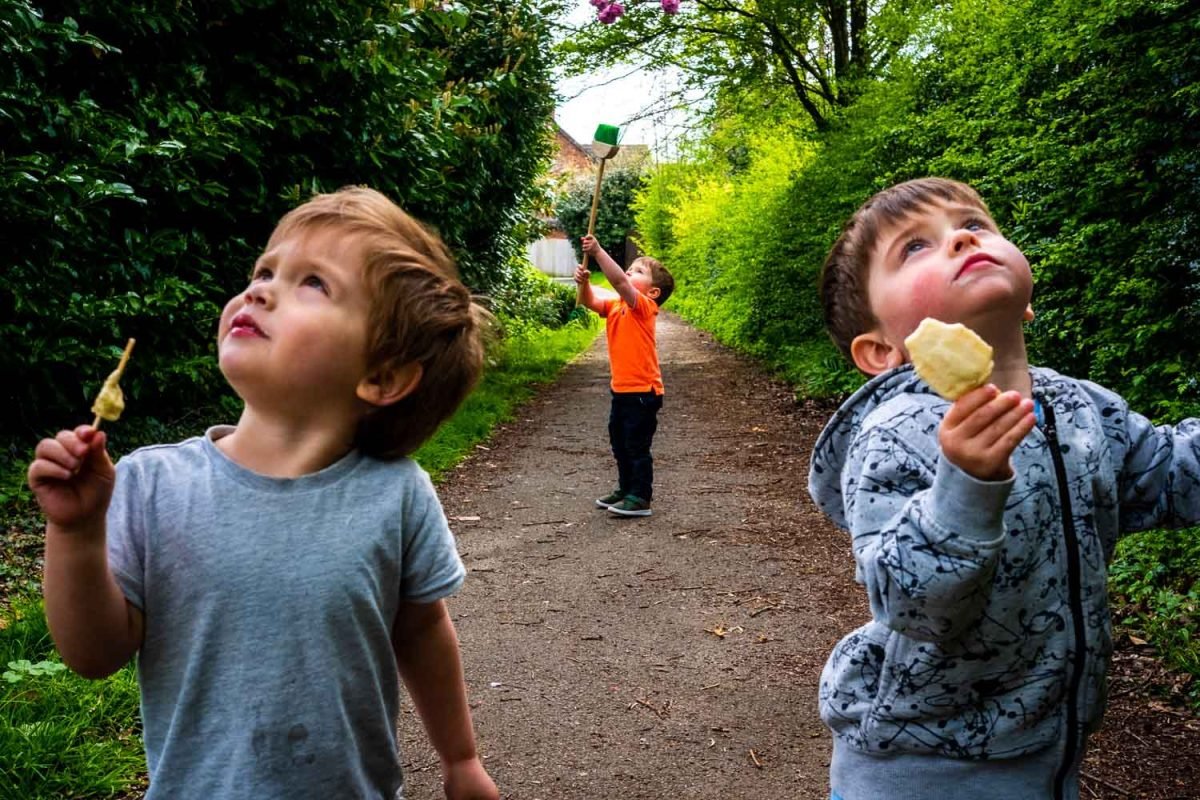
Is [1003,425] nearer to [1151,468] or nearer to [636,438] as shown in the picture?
[1151,468]

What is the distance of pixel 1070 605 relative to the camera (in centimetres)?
155

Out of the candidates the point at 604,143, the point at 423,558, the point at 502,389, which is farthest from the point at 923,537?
the point at 502,389

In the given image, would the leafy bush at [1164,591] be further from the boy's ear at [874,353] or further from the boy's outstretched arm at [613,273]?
the boy's outstretched arm at [613,273]

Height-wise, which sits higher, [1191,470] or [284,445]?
[284,445]

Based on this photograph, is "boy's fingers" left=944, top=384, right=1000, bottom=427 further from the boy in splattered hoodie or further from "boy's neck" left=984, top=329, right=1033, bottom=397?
"boy's neck" left=984, top=329, right=1033, bottom=397

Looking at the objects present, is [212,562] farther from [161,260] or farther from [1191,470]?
[161,260]

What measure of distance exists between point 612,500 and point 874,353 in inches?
214

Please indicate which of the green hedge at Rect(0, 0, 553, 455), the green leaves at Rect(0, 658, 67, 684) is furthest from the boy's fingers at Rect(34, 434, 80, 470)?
the green hedge at Rect(0, 0, 553, 455)

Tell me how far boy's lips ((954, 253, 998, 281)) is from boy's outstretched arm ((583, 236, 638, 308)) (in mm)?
4836

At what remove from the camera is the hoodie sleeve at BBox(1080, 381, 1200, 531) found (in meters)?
1.70

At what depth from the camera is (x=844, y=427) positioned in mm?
1801

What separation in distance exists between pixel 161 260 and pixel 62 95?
1136mm

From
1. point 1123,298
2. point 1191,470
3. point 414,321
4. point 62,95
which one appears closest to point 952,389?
point 1191,470

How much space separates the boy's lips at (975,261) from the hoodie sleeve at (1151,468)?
332 millimetres
